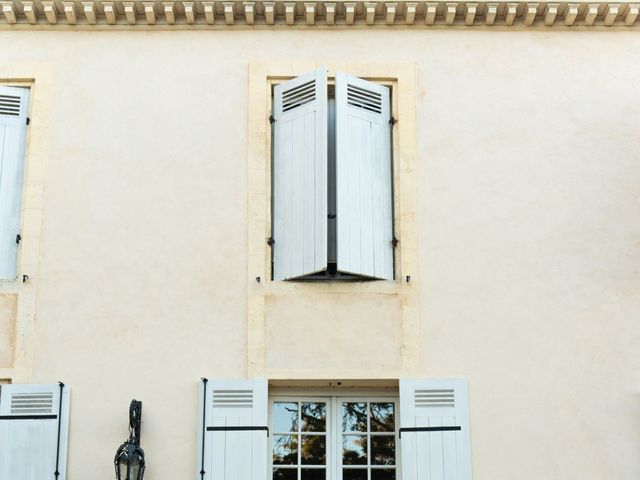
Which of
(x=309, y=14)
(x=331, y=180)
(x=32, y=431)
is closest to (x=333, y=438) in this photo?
(x=331, y=180)

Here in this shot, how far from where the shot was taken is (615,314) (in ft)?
33.8

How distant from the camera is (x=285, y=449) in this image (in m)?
10.2

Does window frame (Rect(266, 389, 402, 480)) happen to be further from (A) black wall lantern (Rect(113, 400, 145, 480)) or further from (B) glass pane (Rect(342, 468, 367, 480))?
(A) black wall lantern (Rect(113, 400, 145, 480))

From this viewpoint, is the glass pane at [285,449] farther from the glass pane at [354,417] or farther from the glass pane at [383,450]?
the glass pane at [383,450]

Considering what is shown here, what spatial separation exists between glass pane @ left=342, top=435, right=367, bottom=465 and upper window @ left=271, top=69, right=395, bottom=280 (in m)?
1.33

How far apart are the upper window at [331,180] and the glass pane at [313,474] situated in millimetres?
1580

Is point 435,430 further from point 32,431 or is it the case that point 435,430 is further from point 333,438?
point 32,431

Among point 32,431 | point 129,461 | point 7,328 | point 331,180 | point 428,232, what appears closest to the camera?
point 129,461

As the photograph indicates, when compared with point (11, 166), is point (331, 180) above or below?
below

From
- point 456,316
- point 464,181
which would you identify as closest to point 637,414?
point 456,316

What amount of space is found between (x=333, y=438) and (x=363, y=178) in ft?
7.20

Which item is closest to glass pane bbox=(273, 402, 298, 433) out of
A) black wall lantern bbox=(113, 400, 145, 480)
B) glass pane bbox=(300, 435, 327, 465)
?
glass pane bbox=(300, 435, 327, 465)

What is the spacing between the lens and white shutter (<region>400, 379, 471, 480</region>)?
983 centimetres

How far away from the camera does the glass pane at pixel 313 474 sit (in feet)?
33.1
